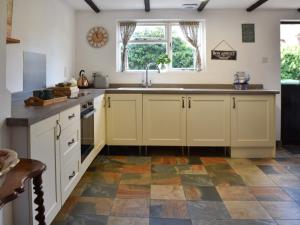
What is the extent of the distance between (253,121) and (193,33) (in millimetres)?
1610

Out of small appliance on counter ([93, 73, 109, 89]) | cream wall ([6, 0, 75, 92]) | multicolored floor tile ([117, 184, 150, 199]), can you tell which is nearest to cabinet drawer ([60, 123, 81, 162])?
multicolored floor tile ([117, 184, 150, 199])

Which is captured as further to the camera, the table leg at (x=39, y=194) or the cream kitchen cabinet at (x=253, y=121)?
the cream kitchen cabinet at (x=253, y=121)

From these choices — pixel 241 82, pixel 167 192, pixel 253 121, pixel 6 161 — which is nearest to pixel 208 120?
pixel 253 121

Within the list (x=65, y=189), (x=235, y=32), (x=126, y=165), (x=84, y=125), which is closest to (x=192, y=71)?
(x=235, y=32)

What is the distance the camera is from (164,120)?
14.0 ft

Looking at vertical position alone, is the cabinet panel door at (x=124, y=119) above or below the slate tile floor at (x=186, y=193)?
above

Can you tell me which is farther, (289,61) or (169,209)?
(289,61)

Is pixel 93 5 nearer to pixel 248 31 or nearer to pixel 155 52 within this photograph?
pixel 155 52

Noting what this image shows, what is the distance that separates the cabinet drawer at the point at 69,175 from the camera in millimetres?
2422

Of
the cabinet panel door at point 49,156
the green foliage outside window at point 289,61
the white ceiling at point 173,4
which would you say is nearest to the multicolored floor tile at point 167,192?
the cabinet panel door at point 49,156

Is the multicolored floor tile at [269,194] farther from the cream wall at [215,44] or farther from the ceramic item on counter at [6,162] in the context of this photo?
the ceramic item on counter at [6,162]

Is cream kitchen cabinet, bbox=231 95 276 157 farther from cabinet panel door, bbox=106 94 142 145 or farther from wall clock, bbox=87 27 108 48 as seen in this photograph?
wall clock, bbox=87 27 108 48

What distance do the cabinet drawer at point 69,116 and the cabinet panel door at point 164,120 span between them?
4.93 feet

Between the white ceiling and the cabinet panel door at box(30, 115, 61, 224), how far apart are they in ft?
8.51
